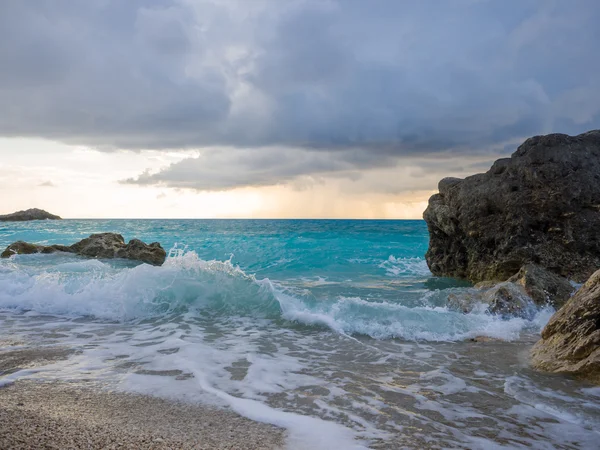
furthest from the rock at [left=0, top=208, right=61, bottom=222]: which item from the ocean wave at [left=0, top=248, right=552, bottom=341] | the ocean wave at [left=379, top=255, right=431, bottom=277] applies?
the ocean wave at [left=0, top=248, right=552, bottom=341]

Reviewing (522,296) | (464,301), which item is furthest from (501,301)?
(464,301)

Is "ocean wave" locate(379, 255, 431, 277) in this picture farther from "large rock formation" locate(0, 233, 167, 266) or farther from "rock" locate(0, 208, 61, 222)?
"rock" locate(0, 208, 61, 222)

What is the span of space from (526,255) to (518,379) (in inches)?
254

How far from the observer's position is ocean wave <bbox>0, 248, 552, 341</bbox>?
6.79 m

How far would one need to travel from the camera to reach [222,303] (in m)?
8.34

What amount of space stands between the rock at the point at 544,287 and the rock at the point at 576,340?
2.93 m

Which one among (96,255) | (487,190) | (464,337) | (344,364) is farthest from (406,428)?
(96,255)

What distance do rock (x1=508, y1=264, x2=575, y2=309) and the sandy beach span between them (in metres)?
6.42

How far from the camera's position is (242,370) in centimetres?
458

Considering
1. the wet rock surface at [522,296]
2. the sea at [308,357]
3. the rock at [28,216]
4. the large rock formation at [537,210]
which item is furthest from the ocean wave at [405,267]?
the rock at [28,216]

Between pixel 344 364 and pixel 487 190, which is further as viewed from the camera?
pixel 487 190

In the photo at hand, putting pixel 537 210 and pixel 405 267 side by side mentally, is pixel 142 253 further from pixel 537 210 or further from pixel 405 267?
pixel 537 210

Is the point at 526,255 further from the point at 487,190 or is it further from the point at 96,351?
the point at 96,351

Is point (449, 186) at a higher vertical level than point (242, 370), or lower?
higher
